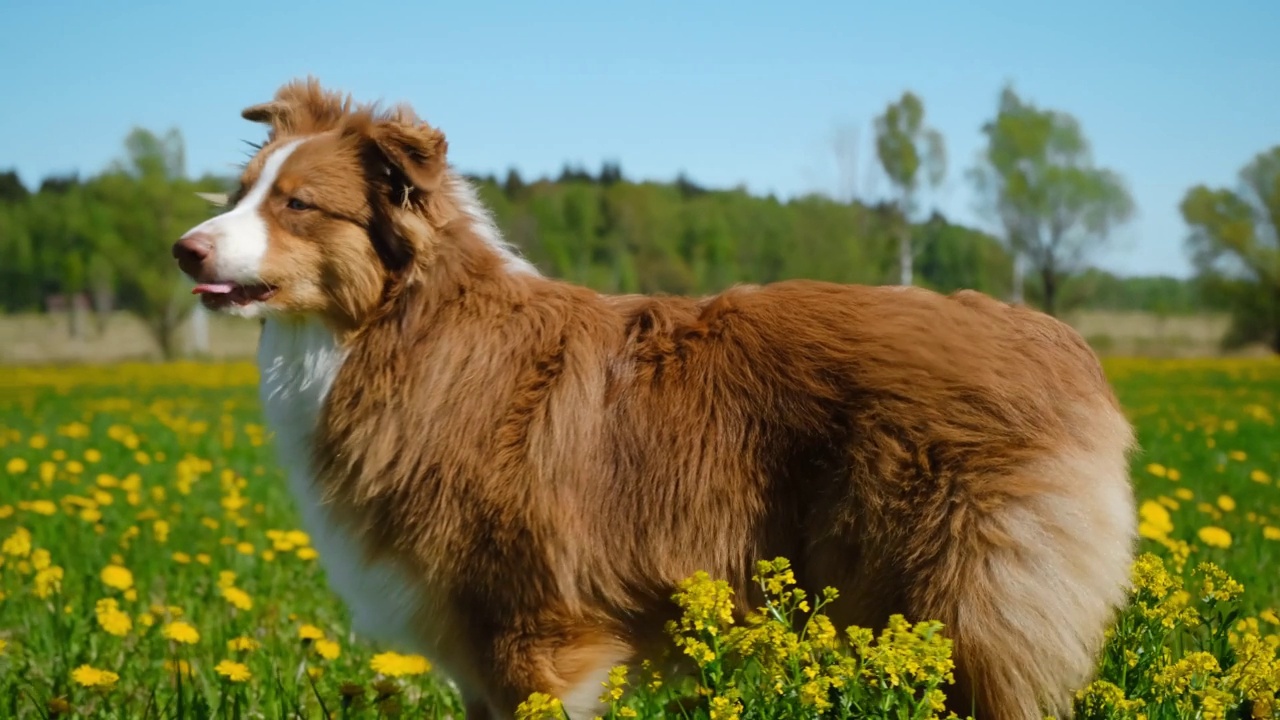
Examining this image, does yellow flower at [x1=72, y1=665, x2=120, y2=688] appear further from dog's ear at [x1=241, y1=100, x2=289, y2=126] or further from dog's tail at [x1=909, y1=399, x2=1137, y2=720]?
dog's tail at [x1=909, y1=399, x2=1137, y2=720]

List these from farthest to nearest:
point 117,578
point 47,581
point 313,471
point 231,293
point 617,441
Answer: point 117,578, point 47,581, point 313,471, point 231,293, point 617,441

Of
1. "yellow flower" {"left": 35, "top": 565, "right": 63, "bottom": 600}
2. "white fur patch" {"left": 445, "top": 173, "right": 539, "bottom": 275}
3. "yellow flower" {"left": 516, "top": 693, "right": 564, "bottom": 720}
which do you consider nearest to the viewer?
"yellow flower" {"left": 516, "top": 693, "right": 564, "bottom": 720}

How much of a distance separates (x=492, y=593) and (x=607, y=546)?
38 cm

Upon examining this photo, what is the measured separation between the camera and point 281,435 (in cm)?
377

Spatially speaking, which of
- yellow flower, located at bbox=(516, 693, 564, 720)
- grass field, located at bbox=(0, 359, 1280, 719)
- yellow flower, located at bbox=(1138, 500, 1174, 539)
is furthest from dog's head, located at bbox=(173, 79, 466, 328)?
yellow flower, located at bbox=(1138, 500, 1174, 539)

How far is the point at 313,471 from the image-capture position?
365 centimetres

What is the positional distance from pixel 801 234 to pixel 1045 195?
10.7 meters

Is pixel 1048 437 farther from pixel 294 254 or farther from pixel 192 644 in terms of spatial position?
Result: pixel 192 644

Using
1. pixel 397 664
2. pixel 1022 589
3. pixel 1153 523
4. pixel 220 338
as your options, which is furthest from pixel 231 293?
pixel 220 338

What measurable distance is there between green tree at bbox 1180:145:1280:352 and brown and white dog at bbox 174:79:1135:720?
4059 centimetres

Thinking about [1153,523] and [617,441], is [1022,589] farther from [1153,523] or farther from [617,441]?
[1153,523]

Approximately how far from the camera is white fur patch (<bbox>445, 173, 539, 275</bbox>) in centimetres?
372

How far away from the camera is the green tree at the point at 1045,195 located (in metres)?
45.1

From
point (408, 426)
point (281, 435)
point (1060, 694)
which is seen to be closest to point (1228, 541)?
point (1060, 694)
